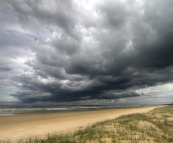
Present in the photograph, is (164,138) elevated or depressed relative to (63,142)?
depressed

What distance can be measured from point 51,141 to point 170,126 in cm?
1415

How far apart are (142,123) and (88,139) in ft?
26.8

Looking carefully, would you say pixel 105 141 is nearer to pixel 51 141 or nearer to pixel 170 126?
pixel 51 141

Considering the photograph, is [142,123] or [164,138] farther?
[142,123]

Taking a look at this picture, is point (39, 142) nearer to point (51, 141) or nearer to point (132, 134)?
point (51, 141)

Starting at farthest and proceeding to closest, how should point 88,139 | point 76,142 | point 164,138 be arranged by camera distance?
point 164,138
point 88,139
point 76,142

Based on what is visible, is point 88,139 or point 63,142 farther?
point 88,139

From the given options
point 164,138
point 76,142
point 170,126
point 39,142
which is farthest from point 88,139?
point 170,126

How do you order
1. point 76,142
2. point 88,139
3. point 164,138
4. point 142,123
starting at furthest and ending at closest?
1. point 142,123
2. point 164,138
3. point 88,139
4. point 76,142

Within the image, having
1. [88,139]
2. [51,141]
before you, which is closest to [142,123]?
[88,139]

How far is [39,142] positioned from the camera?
370 inches

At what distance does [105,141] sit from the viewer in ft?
31.6

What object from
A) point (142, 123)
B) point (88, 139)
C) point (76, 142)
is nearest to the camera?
point (76, 142)

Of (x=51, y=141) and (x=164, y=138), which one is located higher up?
(x=51, y=141)
